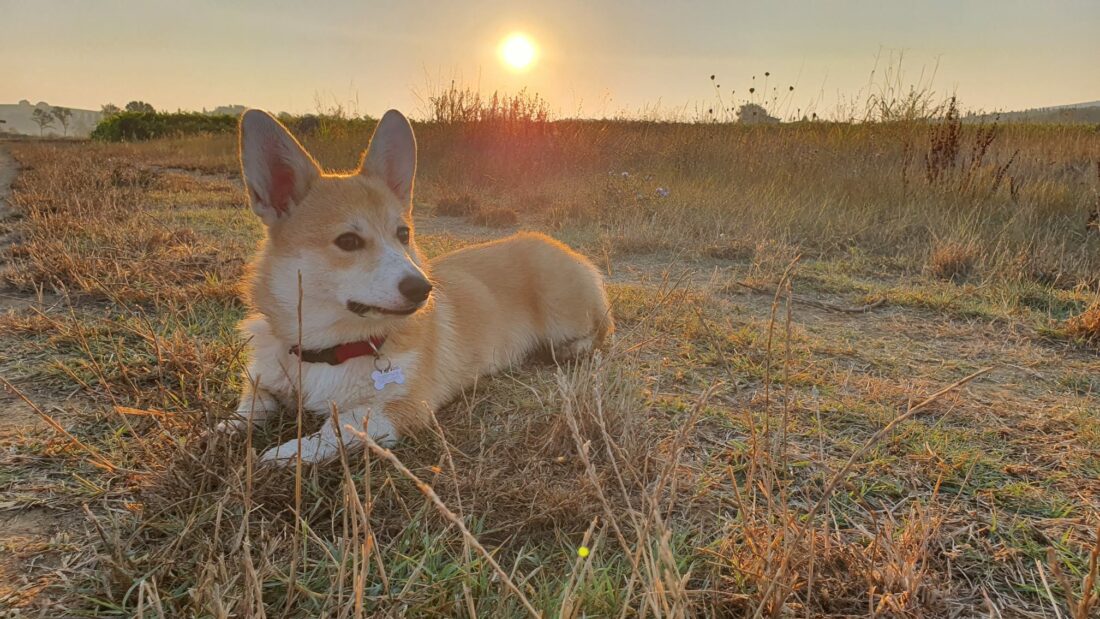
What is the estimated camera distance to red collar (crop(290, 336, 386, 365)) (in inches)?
75.3

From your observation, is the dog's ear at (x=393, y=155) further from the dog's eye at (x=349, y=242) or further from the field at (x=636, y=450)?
the field at (x=636, y=450)

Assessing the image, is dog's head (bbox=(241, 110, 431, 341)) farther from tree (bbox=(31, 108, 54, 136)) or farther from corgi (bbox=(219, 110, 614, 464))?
tree (bbox=(31, 108, 54, 136))

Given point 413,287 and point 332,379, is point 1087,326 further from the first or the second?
point 332,379

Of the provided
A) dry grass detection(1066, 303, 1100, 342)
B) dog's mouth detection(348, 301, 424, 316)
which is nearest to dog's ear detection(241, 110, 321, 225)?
dog's mouth detection(348, 301, 424, 316)

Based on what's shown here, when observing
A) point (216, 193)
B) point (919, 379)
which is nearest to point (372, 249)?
point (919, 379)

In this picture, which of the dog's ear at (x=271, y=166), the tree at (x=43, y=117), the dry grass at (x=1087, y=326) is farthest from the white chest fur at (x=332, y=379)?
the tree at (x=43, y=117)

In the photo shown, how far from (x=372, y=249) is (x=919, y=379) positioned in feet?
7.66

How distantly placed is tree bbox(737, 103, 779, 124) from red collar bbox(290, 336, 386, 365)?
835 centimetres

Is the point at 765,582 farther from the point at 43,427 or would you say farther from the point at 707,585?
the point at 43,427

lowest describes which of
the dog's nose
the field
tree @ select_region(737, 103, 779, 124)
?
the field

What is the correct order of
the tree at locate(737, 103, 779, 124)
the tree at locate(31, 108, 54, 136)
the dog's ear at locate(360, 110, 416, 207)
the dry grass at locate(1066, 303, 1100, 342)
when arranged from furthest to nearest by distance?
the tree at locate(31, 108, 54, 136) → the tree at locate(737, 103, 779, 124) → the dry grass at locate(1066, 303, 1100, 342) → the dog's ear at locate(360, 110, 416, 207)

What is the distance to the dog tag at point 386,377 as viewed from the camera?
1.89 metres

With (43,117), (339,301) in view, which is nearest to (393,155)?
(339,301)

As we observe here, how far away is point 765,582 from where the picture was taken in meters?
1.12
